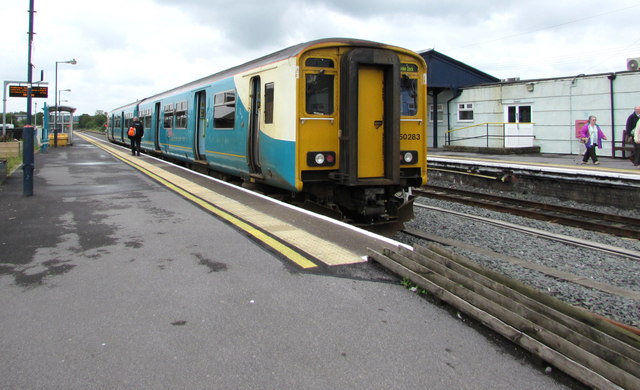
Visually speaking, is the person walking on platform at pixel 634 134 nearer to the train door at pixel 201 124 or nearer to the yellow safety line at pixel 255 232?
the train door at pixel 201 124

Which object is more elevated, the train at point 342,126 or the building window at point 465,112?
the building window at point 465,112

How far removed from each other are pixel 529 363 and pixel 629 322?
2759 millimetres

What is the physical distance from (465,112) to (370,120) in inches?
766

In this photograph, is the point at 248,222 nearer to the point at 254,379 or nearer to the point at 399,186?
the point at 399,186

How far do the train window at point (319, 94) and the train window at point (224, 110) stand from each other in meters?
3.25

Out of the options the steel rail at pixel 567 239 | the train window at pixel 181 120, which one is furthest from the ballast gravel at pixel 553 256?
the train window at pixel 181 120

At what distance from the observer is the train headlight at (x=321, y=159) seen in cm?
779

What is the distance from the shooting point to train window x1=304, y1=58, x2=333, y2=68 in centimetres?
768

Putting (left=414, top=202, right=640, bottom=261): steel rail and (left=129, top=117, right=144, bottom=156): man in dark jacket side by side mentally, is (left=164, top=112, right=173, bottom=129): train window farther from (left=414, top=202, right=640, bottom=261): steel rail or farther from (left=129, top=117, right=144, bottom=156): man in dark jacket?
(left=414, top=202, right=640, bottom=261): steel rail

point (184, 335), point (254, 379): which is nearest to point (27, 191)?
point (184, 335)

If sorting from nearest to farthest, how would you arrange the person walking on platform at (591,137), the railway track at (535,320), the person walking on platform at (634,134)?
the railway track at (535,320) → the person walking on platform at (634,134) → the person walking on platform at (591,137)

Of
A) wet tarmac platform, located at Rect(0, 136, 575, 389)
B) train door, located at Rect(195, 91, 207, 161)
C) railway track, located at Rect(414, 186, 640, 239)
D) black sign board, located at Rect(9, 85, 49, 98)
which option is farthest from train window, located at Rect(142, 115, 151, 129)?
wet tarmac platform, located at Rect(0, 136, 575, 389)

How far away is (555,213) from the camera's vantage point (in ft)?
36.1

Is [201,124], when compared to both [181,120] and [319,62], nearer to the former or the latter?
[181,120]
